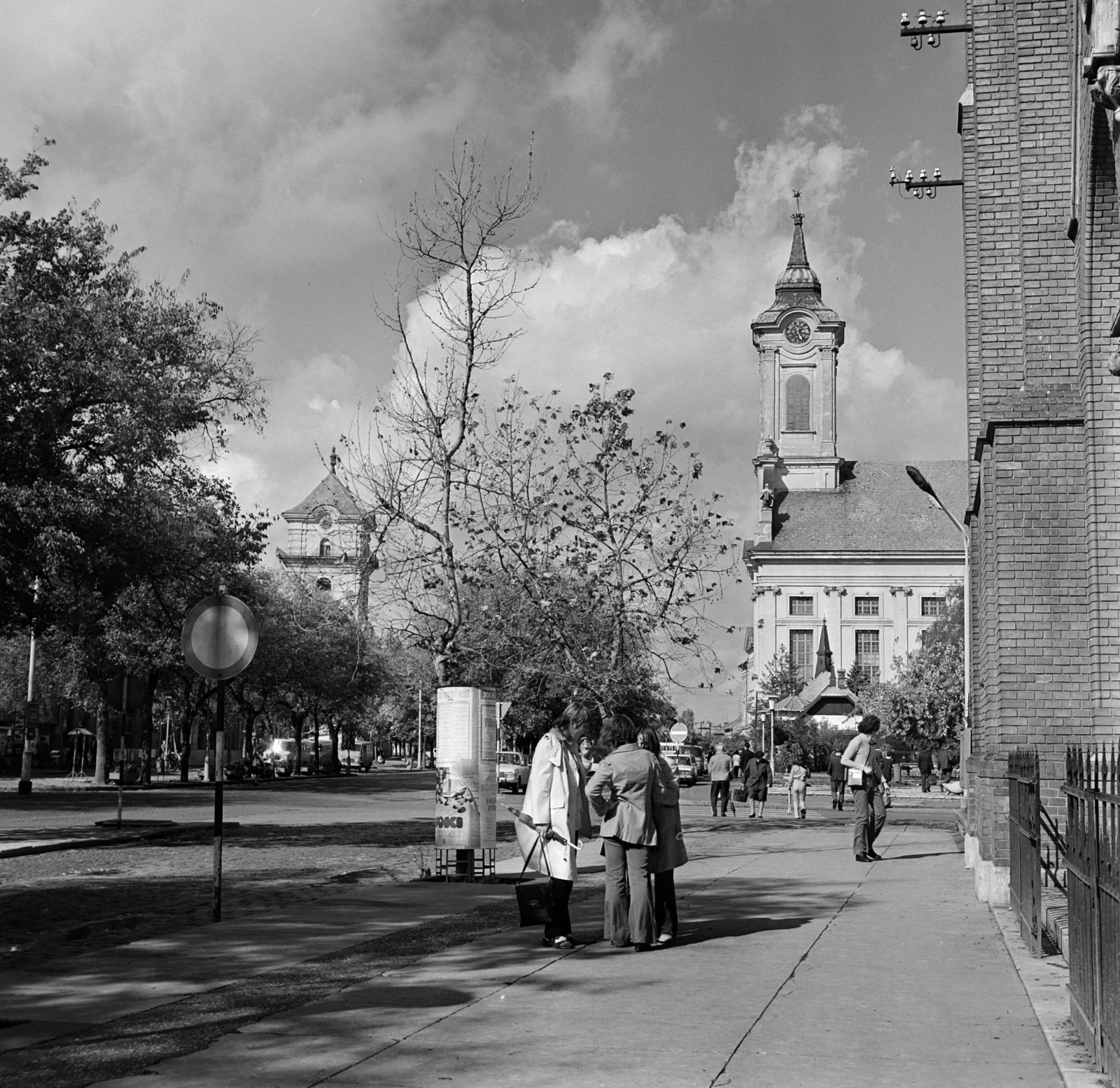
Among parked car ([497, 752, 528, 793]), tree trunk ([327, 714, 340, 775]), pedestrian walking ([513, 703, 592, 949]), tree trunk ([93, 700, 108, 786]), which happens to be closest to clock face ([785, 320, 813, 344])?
tree trunk ([327, 714, 340, 775])

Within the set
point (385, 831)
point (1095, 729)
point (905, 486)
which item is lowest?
point (385, 831)

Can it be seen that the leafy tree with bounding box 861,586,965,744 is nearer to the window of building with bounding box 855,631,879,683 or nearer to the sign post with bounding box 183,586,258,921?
the window of building with bounding box 855,631,879,683

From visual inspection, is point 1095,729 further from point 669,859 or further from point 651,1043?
point 651,1043

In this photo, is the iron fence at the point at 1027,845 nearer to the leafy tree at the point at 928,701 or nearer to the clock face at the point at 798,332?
the leafy tree at the point at 928,701

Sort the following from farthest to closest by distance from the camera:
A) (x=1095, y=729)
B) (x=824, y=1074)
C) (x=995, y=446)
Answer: (x=995, y=446), (x=1095, y=729), (x=824, y=1074)

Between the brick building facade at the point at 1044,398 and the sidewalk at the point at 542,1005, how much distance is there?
204 cm

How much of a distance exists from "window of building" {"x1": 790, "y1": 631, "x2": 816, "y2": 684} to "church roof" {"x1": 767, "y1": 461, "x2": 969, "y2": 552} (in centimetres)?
667

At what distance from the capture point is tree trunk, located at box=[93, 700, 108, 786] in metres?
53.0

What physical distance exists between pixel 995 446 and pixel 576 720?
5.03 metres

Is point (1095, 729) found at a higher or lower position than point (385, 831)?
higher

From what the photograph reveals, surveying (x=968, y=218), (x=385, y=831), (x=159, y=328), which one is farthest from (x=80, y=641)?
(x=968, y=218)

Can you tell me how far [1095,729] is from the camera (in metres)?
12.0

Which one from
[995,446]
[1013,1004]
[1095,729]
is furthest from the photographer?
[995,446]

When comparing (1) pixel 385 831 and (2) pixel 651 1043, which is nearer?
(2) pixel 651 1043
